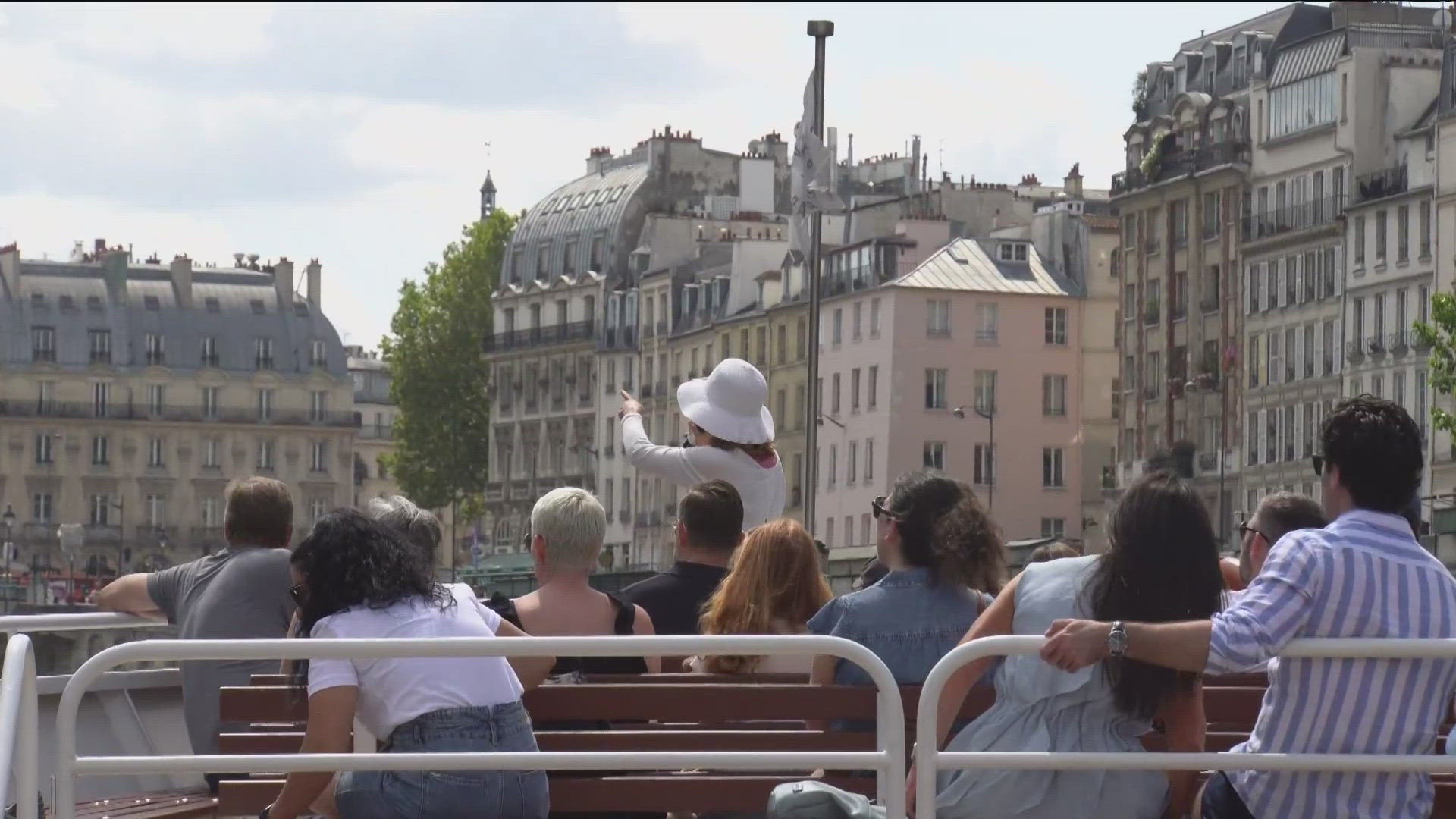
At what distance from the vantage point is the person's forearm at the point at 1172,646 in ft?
24.1

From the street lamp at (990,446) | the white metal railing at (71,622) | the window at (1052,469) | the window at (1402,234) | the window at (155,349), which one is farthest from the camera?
the window at (155,349)

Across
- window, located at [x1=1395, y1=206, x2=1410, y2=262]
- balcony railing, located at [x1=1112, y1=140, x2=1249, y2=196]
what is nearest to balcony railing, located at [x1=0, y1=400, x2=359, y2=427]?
balcony railing, located at [x1=1112, y1=140, x2=1249, y2=196]

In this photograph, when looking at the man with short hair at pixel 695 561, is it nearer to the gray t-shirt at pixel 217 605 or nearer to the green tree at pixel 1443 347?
the gray t-shirt at pixel 217 605

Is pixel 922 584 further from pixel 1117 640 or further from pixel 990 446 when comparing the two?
pixel 990 446

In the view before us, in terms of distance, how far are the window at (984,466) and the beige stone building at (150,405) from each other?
6387cm

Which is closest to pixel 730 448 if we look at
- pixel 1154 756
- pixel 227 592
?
pixel 227 592

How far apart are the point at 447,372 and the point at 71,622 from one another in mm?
127093

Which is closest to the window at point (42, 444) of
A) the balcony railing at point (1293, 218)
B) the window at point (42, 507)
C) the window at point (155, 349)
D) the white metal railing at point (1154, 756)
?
the window at point (42, 507)

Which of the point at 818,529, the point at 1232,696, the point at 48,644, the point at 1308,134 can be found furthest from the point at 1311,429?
the point at 1232,696

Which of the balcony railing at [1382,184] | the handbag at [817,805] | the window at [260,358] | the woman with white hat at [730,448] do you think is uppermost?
the balcony railing at [1382,184]

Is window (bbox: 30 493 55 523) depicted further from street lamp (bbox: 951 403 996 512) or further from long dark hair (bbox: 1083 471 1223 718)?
long dark hair (bbox: 1083 471 1223 718)

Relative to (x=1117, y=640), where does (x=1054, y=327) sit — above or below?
above

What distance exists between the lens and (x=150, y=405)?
162375 millimetres

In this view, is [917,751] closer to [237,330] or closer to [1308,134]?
[1308,134]
